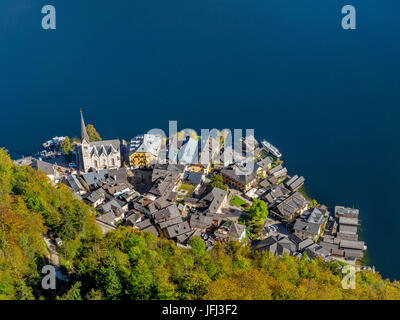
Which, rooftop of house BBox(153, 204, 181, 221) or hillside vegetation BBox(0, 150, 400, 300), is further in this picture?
rooftop of house BBox(153, 204, 181, 221)

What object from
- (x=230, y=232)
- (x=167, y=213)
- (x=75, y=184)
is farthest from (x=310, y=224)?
(x=75, y=184)

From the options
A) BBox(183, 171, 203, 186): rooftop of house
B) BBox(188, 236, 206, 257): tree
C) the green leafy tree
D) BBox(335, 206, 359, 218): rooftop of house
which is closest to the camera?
the green leafy tree

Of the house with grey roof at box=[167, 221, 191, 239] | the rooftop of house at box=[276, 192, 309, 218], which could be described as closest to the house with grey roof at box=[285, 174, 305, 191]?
the rooftop of house at box=[276, 192, 309, 218]

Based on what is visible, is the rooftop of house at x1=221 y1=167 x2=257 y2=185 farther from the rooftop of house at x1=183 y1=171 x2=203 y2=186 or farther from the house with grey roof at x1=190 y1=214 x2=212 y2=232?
the house with grey roof at x1=190 y1=214 x2=212 y2=232

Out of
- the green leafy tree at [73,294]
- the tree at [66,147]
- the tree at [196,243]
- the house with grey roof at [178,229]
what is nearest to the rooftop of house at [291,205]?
the house with grey roof at [178,229]

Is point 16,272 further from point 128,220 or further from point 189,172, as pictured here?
point 189,172

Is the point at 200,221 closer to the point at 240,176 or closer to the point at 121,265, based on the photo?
the point at 240,176
